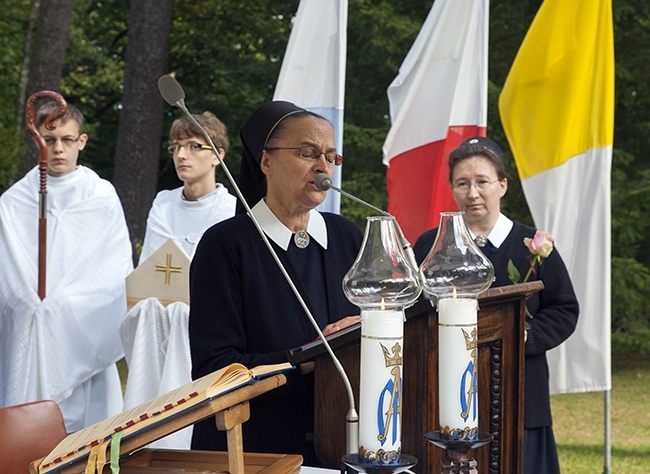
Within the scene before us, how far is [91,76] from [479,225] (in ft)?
48.1

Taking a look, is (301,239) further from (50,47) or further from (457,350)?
(50,47)

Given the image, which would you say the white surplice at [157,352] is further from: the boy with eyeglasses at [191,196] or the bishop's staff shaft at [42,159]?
the bishop's staff shaft at [42,159]

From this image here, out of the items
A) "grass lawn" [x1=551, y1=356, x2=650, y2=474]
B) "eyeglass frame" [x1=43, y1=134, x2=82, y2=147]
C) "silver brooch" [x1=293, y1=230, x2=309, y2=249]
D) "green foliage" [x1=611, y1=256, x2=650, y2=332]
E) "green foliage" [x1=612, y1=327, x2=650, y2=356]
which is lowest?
"grass lawn" [x1=551, y1=356, x2=650, y2=474]

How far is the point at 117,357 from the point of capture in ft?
19.8

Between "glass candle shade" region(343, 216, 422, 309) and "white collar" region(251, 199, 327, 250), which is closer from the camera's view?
"glass candle shade" region(343, 216, 422, 309)

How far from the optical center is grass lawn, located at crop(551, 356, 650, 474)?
7.67 metres

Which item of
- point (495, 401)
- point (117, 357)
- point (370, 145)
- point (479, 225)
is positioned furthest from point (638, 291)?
point (495, 401)

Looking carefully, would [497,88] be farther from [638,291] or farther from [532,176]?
[532,176]

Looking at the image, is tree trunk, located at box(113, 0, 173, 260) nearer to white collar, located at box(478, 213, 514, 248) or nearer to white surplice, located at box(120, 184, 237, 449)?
white surplice, located at box(120, 184, 237, 449)

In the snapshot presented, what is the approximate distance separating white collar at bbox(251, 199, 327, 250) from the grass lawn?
4924 mm

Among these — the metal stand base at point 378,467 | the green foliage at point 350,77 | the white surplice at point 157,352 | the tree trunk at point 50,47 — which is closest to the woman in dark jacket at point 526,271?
the white surplice at point 157,352

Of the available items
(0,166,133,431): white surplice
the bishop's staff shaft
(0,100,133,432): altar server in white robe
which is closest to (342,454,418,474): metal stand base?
the bishop's staff shaft

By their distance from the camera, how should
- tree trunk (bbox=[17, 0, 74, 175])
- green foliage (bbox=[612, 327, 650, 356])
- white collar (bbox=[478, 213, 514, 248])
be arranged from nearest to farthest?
white collar (bbox=[478, 213, 514, 248]), green foliage (bbox=[612, 327, 650, 356]), tree trunk (bbox=[17, 0, 74, 175])

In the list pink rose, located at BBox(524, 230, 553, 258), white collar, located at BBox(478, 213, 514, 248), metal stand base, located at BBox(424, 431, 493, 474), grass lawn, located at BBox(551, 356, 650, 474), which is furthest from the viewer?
grass lawn, located at BBox(551, 356, 650, 474)
